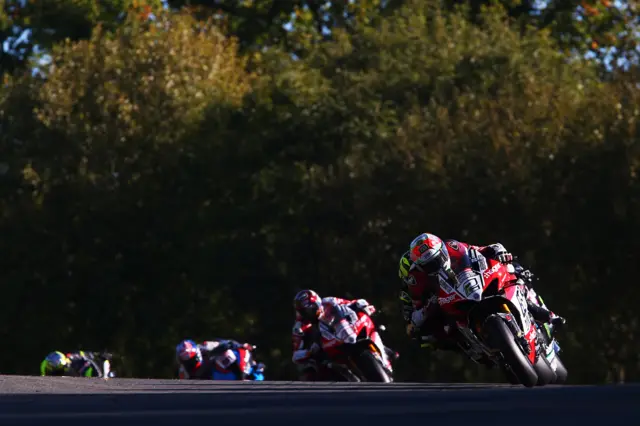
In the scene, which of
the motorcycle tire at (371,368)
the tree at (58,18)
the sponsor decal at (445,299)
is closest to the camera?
the sponsor decal at (445,299)

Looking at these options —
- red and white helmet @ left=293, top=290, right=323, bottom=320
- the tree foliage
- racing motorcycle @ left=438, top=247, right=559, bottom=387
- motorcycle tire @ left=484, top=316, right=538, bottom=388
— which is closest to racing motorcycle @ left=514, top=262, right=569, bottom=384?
racing motorcycle @ left=438, top=247, right=559, bottom=387

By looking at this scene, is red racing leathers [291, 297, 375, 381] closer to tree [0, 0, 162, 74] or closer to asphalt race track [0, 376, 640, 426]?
asphalt race track [0, 376, 640, 426]

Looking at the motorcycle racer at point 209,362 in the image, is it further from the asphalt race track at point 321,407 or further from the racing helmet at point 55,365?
the asphalt race track at point 321,407

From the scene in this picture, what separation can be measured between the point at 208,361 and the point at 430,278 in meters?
12.8

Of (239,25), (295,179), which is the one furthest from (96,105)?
(239,25)

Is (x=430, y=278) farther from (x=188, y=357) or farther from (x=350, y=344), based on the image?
(x=188, y=357)

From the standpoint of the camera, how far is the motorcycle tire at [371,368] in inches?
830

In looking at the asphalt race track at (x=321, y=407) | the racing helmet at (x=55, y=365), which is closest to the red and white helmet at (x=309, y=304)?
the racing helmet at (x=55, y=365)

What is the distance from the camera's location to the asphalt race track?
8180 mm

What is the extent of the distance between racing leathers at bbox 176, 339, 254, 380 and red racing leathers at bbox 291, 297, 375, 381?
4530mm

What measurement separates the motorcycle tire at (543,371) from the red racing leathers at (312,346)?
6.86 meters

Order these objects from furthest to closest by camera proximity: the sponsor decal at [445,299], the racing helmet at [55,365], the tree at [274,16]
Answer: the tree at [274,16] < the racing helmet at [55,365] < the sponsor decal at [445,299]

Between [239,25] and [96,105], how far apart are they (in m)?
12.7

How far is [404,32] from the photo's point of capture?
133 feet
